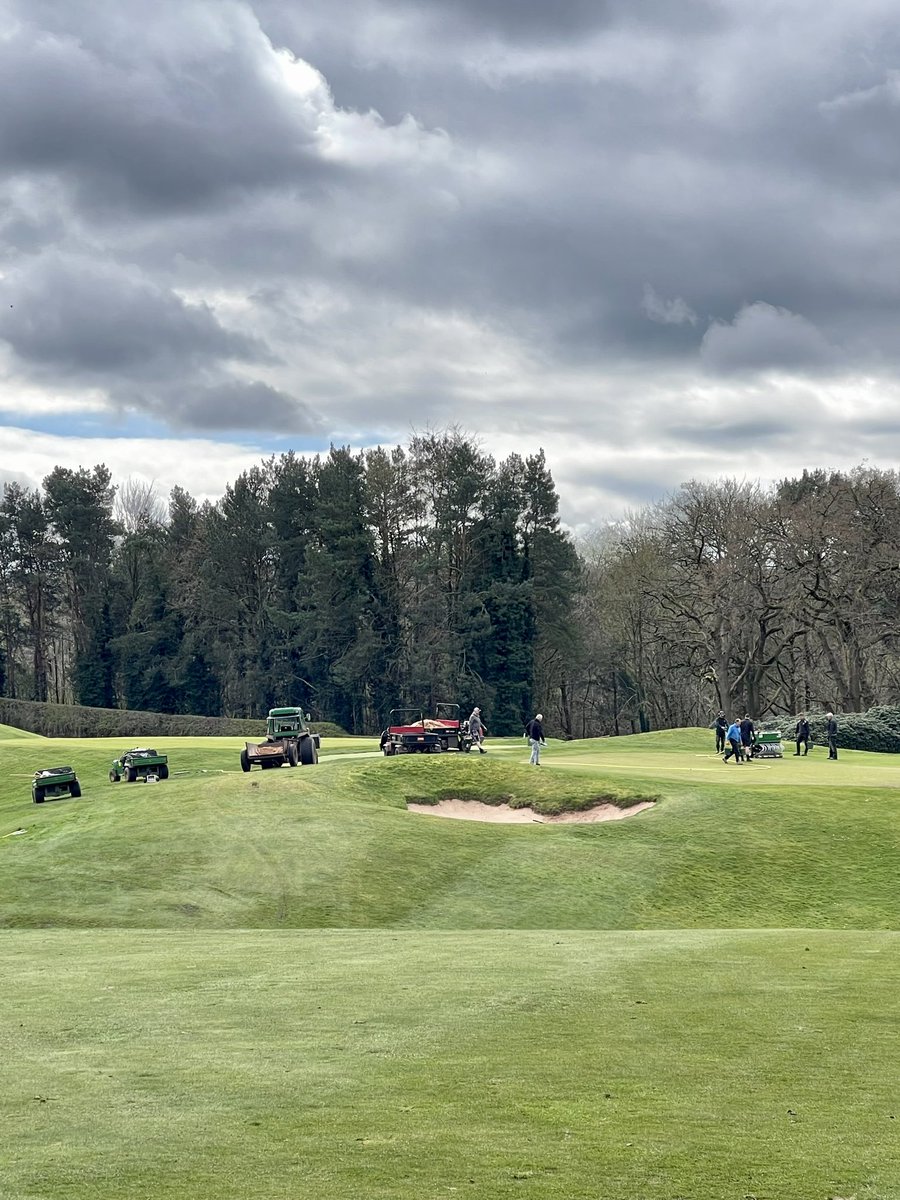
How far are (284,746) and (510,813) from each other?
11079 millimetres

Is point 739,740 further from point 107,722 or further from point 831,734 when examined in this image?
point 107,722

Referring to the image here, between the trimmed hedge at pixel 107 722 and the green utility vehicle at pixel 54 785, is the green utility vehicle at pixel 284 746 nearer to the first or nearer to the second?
the green utility vehicle at pixel 54 785

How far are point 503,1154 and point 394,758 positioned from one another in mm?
31883

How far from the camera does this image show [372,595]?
103m

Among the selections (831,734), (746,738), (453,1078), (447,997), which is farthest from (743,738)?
(453,1078)

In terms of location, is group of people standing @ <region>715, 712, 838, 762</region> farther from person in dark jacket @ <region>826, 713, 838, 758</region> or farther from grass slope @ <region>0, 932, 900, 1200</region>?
grass slope @ <region>0, 932, 900, 1200</region>

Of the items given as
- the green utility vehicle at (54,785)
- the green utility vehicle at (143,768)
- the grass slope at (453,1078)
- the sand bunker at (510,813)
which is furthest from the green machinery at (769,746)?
the grass slope at (453,1078)

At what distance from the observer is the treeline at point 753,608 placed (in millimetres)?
80750

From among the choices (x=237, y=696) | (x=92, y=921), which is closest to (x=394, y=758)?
(x=92, y=921)

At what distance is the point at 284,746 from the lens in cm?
4434

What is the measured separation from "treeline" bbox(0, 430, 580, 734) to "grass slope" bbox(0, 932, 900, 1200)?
3226 inches

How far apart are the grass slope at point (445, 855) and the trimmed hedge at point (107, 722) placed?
60.4 metres

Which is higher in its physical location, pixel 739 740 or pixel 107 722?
pixel 107 722

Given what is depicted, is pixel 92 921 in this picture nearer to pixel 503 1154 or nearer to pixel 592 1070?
pixel 592 1070
